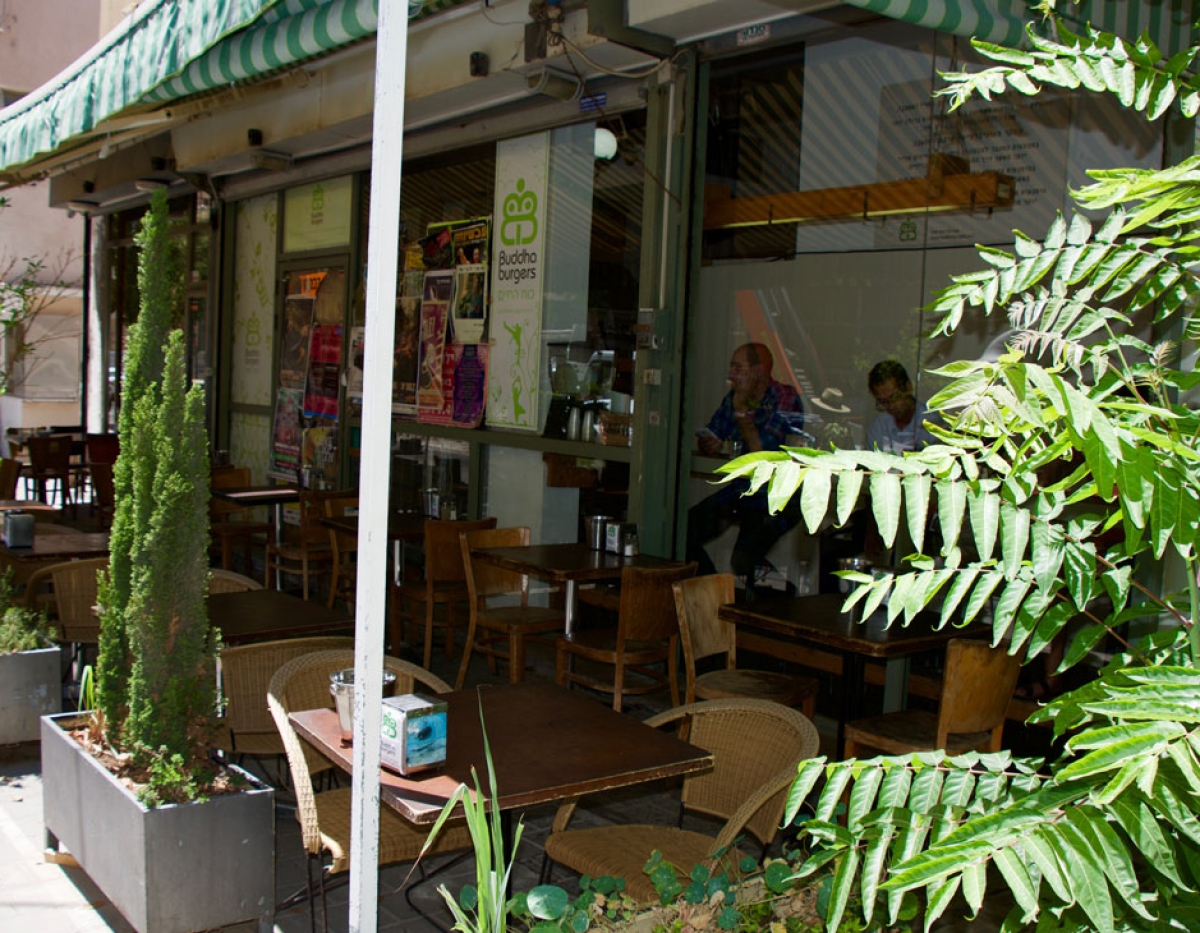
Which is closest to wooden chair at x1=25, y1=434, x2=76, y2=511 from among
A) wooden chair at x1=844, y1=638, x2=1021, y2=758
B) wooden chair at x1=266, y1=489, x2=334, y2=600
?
wooden chair at x1=266, y1=489, x2=334, y2=600

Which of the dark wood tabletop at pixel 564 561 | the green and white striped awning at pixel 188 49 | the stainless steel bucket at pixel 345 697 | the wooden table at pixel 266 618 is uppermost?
the green and white striped awning at pixel 188 49

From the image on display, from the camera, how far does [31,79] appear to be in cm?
1209

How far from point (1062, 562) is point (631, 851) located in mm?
1782

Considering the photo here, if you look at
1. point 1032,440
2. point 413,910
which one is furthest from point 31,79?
point 1032,440

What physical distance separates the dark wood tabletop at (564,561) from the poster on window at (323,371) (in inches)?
170

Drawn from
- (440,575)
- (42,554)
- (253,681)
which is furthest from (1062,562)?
(42,554)

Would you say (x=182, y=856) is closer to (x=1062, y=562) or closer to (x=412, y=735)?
(x=412, y=735)

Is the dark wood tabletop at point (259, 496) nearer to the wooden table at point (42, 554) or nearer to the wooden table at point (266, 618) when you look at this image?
the wooden table at point (42, 554)

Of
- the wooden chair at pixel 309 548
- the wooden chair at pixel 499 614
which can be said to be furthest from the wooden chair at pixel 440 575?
the wooden chair at pixel 309 548

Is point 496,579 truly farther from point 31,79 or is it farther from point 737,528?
point 31,79

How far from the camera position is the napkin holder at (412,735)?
8.81 feet

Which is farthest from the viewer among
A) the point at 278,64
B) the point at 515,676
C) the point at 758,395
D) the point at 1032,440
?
the point at 758,395

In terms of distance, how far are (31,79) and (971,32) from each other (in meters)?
11.3

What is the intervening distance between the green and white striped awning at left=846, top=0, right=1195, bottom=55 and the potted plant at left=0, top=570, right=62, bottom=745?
3852mm
